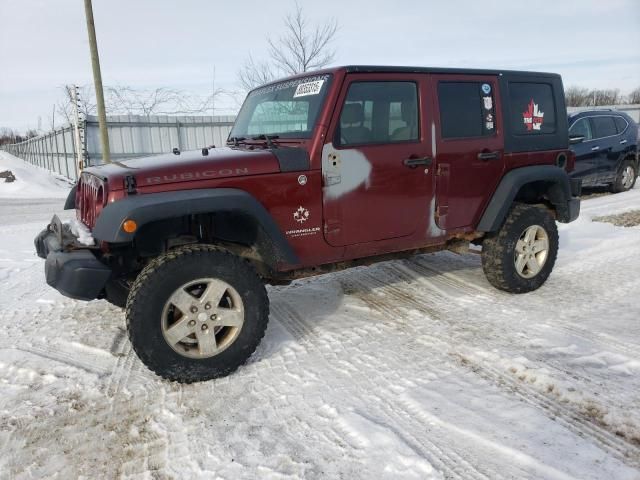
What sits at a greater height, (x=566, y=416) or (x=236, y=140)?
(x=236, y=140)

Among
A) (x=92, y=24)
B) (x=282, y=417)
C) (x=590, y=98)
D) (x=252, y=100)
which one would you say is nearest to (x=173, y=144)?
(x=92, y=24)

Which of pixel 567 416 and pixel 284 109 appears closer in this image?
pixel 567 416

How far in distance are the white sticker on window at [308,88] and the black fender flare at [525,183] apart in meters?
1.87

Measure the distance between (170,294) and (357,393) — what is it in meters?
1.27

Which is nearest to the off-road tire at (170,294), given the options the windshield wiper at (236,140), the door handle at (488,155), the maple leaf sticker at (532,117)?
the windshield wiper at (236,140)

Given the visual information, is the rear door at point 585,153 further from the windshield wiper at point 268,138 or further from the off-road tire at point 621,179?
the windshield wiper at point 268,138

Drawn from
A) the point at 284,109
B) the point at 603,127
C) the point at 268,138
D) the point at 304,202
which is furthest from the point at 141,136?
the point at 304,202

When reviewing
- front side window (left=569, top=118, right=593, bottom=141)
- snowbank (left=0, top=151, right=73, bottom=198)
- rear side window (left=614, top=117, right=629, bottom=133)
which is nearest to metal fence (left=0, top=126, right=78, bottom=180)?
snowbank (left=0, top=151, right=73, bottom=198)

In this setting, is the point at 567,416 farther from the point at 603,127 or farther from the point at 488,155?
the point at 603,127

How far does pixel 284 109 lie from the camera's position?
12.5 feet

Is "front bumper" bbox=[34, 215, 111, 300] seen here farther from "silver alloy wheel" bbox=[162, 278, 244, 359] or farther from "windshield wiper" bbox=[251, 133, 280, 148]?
"windshield wiper" bbox=[251, 133, 280, 148]

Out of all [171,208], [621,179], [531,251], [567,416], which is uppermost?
[171,208]

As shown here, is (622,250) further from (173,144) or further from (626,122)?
(173,144)

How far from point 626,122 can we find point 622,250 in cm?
647
